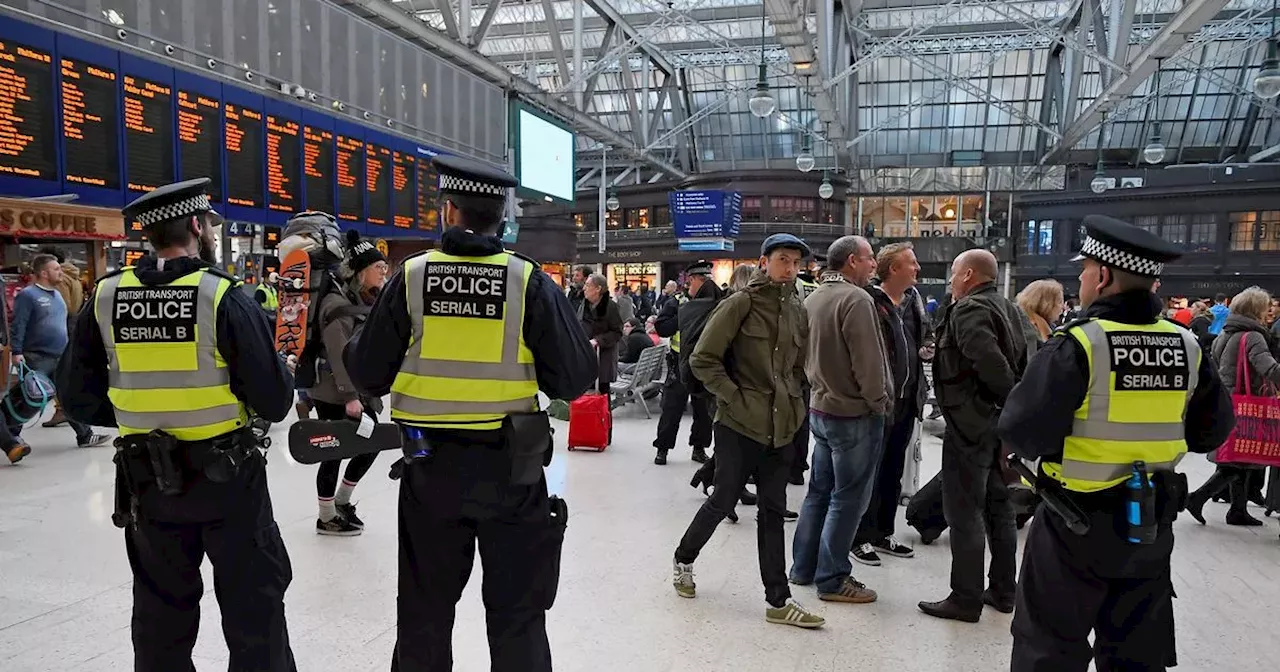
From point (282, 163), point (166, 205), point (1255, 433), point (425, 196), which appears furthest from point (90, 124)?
point (1255, 433)

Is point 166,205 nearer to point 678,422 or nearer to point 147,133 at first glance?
point 678,422

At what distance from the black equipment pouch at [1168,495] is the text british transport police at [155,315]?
2862mm

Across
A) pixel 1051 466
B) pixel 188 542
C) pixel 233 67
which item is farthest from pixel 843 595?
pixel 233 67

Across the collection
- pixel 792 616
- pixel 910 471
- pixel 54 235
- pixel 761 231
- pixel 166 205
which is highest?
pixel 761 231

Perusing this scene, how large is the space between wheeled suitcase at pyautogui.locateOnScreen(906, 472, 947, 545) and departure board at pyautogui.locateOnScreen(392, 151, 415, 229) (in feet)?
28.2

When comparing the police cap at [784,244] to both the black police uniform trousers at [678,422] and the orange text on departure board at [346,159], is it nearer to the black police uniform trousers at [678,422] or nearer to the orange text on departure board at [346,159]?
the black police uniform trousers at [678,422]

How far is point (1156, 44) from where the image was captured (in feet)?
44.1

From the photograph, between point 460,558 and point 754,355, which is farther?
point 754,355

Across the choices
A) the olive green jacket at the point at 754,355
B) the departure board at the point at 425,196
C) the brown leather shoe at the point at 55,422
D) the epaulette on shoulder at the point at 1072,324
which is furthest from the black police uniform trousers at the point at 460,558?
the departure board at the point at 425,196

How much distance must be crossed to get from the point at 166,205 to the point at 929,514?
4243 millimetres

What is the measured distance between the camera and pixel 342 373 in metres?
4.13

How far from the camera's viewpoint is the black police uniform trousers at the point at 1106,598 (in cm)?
215

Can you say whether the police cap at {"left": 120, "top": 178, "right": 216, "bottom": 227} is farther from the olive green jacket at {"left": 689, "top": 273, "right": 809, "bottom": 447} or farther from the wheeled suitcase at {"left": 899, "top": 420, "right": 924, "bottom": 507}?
the wheeled suitcase at {"left": 899, "top": 420, "right": 924, "bottom": 507}

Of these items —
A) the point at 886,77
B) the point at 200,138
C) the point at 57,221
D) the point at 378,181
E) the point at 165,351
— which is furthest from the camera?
the point at 886,77
